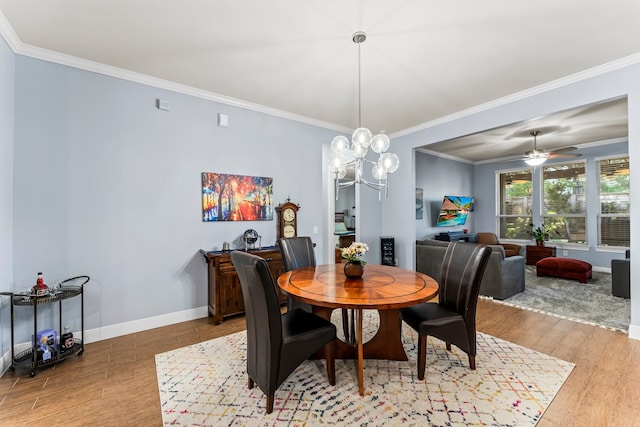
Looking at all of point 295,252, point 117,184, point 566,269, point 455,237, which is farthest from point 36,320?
point 566,269

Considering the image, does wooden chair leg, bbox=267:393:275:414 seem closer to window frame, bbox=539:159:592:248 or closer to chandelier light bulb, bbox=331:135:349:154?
chandelier light bulb, bbox=331:135:349:154

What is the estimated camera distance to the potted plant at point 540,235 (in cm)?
678

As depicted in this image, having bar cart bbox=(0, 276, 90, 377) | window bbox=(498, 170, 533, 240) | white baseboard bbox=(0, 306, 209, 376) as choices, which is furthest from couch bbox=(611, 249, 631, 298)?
bar cart bbox=(0, 276, 90, 377)

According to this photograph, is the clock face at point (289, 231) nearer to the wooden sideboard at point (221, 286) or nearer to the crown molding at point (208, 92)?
the wooden sideboard at point (221, 286)

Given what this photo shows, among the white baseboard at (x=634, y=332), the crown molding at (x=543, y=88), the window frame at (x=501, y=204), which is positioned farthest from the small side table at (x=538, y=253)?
the crown molding at (x=543, y=88)

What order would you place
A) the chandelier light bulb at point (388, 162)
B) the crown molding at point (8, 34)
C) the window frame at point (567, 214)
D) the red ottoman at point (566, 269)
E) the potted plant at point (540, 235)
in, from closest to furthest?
the crown molding at point (8, 34) < the chandelier light bulb at point (388, 162) < the red ottoman at point (566, 269) < the window frame at point (567, 214) < the potted plant at point (540, 235)

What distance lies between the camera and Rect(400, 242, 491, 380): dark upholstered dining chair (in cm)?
218

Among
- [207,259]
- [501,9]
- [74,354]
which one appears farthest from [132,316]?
[501,9]

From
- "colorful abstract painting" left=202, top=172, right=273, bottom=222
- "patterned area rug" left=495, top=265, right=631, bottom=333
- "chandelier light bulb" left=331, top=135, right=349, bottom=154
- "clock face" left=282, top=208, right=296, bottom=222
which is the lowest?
"patterned area rug" left=495, top=265, right=631, bottom=333

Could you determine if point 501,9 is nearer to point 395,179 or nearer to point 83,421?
point 395,179

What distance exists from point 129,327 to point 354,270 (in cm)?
254

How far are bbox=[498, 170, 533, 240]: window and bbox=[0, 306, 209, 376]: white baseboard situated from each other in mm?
7691

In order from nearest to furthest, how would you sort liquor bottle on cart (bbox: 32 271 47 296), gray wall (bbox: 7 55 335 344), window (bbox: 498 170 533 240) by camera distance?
1. liquor bottle on cart (bbox: 32 271 47 296)
2. gray wall (bbox: 7 55 335 344)
3. window (bbox: 498 170 533 240)

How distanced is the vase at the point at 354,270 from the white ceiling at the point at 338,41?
1983 millimetres
